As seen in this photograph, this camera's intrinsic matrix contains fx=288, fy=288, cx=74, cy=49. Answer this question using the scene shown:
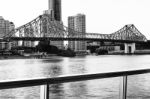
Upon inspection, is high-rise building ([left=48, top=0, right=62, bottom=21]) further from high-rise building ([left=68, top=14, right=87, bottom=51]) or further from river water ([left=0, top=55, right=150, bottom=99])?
river water ([left=0, top=55, right=150, bottom=99])

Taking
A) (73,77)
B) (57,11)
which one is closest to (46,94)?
(73,77)

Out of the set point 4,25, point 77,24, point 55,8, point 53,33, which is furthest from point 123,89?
point 55,8

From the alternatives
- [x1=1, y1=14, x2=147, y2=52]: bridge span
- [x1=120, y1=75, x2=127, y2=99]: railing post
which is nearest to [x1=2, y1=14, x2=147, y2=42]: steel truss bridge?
[x1=1, y1=14, x2=147, y2=52]: bridge span

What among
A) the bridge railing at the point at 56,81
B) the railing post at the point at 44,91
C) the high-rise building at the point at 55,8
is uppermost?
the high-rise building at the point at 55,8

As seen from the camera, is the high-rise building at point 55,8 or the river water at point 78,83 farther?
the high-rise building at point 55,8

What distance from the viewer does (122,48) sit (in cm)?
8706

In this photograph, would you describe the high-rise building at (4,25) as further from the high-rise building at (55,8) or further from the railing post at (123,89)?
the railing post at (123,89)

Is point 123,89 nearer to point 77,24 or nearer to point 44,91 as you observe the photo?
point 44,91

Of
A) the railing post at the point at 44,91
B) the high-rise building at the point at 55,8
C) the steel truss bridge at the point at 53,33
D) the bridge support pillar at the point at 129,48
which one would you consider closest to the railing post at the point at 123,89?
the railing post at the point at 44,91

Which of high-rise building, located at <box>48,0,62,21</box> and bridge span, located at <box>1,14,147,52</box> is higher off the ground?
high-rise building, located at <box>48,0,62,21</box>

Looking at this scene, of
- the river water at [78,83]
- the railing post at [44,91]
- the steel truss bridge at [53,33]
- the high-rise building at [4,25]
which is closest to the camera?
the railing post at [44,91]

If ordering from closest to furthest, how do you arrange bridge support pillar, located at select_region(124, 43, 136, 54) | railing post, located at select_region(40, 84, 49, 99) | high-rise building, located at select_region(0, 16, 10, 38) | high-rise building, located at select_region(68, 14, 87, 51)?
railing post, located at select_region(40, 84, 49, 99), bridge support pillar, located at select_region(124, 43, 136, 54), high-rise building, located at select_region(0, 16, 10, 38), high-rise building, located at select_region(68, 14, 87, 51)

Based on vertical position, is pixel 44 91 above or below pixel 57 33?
below

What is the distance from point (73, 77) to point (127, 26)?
88.9m
